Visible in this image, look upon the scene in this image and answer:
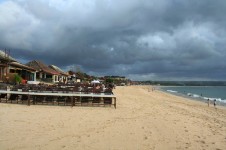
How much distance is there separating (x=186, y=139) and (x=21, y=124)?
19.6 feet

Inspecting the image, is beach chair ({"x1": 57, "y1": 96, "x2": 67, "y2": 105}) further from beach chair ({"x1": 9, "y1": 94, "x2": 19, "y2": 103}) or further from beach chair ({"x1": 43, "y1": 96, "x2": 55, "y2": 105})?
beach chair ({"x1": 9, "y1": 94, "x2": 19, "y2": 103})

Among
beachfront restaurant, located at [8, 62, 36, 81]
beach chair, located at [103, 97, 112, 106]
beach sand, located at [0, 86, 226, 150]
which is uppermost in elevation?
beachfront restaurant, located at [8, 62, 36, 81]

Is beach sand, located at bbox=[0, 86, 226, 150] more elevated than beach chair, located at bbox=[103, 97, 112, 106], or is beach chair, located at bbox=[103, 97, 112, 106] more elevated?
beach chair, located at bbox=[103, 97, 112, 106]

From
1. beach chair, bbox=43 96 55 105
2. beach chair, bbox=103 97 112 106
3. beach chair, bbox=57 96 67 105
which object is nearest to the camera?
beach chair, bbox=57 96 67 105

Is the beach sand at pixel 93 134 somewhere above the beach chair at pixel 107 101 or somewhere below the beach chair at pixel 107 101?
below

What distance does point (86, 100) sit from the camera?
61.9ft

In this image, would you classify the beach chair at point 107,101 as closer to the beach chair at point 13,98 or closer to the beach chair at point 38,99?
the beach chair at point 38,99

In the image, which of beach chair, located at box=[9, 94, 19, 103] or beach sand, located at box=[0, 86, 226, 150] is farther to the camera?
beach chair, located at box=[9, 94, 19, 103]

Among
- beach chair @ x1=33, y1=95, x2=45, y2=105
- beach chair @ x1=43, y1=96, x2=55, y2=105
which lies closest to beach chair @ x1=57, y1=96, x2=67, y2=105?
beach chair @ x1=43, y1=96, x2=55, y2=105

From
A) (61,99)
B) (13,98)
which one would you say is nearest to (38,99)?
(61,99)

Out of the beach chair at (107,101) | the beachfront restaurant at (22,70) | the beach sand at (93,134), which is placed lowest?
the beach sand at (93,134)

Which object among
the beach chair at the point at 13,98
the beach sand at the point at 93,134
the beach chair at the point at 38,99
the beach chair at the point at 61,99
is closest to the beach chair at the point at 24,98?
the beach chair at the point at 13,98

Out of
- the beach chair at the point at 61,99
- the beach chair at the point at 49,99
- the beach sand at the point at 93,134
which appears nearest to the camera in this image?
the beach sand at the point at 93,134

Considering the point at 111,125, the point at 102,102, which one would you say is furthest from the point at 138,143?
the point at 102,102
